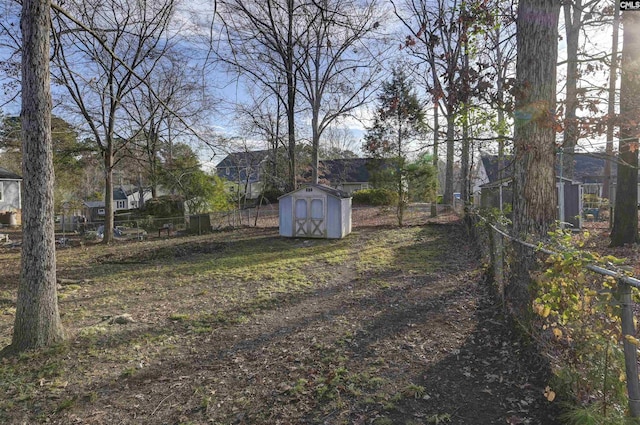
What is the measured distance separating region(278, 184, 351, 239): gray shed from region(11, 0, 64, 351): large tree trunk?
10442mm

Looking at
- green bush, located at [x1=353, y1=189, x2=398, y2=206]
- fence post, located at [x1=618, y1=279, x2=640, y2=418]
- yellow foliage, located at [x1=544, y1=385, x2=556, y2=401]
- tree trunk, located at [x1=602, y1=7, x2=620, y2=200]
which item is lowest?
yellow foliage, located at [x1=544, y1=385, x2=556, y2=401]

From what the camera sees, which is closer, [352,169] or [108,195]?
[108,195]

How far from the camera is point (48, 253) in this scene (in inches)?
166

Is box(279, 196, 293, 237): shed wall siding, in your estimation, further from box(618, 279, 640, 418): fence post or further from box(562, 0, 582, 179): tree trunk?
box(618, 279, 640, 418): fence post

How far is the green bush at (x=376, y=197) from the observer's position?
28.3 meters

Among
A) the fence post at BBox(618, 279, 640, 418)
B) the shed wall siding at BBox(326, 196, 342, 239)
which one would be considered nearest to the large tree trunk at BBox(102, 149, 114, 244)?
the shed wall siding at BBox(326, 196, 342, 239)

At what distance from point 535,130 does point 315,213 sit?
35.3 feet

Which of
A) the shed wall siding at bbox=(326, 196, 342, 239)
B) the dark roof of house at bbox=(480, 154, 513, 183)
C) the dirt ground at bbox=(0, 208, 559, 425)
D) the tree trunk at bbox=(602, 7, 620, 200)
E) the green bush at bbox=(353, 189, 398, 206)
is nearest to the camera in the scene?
the dirt ground at bbox=(0, 208, 559, 425)

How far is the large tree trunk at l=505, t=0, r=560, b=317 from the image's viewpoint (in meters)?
A: 3.95

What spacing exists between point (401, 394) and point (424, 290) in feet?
11.7

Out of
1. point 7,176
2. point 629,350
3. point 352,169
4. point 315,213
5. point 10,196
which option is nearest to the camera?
point 629,350

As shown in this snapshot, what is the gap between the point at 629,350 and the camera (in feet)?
6.40

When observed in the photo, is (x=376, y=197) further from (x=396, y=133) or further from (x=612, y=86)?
(x=612, y=86)

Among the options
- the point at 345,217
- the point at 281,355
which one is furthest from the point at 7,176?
the point at 281,355
